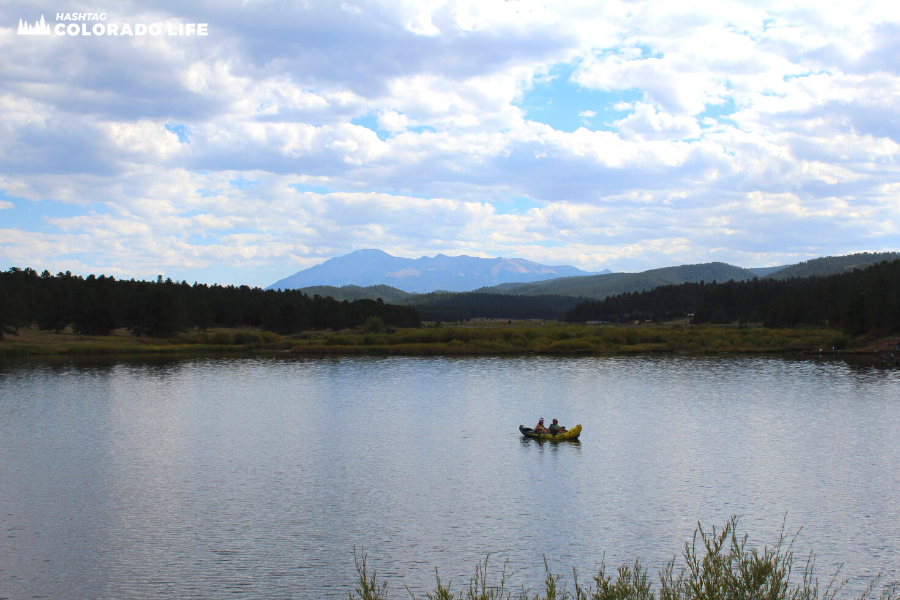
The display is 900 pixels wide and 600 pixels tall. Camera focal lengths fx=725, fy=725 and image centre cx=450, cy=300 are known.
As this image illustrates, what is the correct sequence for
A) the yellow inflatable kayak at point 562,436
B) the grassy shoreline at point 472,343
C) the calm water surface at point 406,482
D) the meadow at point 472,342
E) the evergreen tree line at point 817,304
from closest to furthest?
the calm water surface at point 406,482 → the yellow inflatable kayak at point 562,436 → the grassy shoreline at point 472,343 → the meadow at point 472,342 → the evergreen tree line at point 817,304

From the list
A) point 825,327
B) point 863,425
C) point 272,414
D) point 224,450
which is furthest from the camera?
point 825,327

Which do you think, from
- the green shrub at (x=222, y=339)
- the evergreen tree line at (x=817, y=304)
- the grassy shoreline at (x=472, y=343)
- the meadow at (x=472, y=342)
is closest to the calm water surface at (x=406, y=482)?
the grassy shoreline at (x=472, y=343)

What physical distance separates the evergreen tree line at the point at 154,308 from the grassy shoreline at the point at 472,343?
3329 millimetres

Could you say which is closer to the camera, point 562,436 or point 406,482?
point 406,482

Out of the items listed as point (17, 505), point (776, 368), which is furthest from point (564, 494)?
point (776, 368)

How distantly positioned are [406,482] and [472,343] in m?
80.2

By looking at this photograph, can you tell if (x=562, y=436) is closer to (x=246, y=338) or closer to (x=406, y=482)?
(x=406, y=482)

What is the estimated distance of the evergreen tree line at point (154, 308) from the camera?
117 meters

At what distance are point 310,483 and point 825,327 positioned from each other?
119058 millimetres

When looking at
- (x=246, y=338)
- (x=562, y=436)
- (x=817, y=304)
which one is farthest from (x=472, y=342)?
(x=562, y=436)

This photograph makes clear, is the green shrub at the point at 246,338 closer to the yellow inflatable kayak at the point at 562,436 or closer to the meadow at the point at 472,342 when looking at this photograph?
the meadow at the point at 472,342

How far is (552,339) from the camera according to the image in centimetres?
11706

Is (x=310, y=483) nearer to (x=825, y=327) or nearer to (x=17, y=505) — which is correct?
(x=17, y=505)

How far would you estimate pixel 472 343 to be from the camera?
112 m
